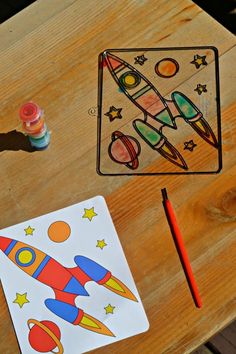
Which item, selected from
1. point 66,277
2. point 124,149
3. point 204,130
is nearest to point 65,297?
point 66,277

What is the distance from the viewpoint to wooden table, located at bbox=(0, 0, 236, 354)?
0.84 m

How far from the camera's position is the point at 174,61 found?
3.25 feet

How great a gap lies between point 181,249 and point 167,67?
1.15 ft

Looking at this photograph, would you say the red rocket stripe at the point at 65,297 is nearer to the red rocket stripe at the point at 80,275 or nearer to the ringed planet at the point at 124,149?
the red rocket stripe at the point at 80,275

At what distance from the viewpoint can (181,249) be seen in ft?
2.83

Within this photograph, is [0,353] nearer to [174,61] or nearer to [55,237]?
[55,237]

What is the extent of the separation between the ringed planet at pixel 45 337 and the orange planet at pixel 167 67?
0.49 metres

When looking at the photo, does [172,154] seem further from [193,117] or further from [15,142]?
[15,142]

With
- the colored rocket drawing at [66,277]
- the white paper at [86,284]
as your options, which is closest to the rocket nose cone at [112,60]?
the white paper at [86,284]

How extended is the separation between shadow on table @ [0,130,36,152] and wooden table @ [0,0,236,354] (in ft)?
0.04

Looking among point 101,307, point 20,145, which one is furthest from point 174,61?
point 101,307

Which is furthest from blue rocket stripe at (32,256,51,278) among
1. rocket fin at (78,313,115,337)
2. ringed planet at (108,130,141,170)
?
ringed planet at (108,130,141,170)

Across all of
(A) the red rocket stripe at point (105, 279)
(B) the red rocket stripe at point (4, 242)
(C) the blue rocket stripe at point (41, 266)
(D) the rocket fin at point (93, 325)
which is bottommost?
(D) the rocket fin at point (93, 325)

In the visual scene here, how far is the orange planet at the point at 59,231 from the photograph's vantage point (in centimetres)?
89
